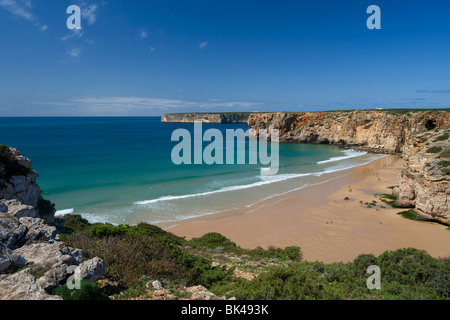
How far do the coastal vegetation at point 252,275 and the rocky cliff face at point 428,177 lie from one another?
40.2 ft

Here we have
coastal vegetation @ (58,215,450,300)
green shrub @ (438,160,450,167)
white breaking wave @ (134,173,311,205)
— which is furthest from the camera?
white breaking wave @ (134,173,311,205)

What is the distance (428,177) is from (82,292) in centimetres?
2165

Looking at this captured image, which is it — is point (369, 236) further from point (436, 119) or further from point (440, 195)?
point (436, 119)

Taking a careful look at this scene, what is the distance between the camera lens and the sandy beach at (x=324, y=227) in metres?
13.6

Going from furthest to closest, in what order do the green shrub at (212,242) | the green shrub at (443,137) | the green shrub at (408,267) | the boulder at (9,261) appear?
the green shrub at (443,137) < the green shrub at (212,242) < the green shrub at (408,267) < the boulder at (9,261)

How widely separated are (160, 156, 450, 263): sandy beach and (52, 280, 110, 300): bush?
1072cm

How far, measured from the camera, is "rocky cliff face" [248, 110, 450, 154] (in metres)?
47.8

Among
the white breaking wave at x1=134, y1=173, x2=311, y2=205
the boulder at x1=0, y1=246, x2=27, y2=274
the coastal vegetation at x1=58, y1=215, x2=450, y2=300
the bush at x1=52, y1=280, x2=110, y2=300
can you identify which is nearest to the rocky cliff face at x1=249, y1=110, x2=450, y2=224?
the coastal vegetation at x1=58, y1=215, x2=450, y2=300

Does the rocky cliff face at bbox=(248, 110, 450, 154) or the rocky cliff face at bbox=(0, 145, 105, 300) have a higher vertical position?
the rocky cliff face at bbox=(248, 110, 450, 154)

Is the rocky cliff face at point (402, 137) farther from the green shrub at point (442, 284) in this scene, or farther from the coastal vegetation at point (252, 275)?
the green shrub at point (442, 284)

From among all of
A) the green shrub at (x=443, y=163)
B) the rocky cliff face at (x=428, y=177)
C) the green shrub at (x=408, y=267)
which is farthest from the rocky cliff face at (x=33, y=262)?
the green shrub at (x=443, y=163)

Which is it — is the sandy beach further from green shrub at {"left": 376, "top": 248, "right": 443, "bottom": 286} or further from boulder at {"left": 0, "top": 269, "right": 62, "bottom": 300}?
boulder at {"left": 0, "top": 269, "right": 62, "bottom": 300}
